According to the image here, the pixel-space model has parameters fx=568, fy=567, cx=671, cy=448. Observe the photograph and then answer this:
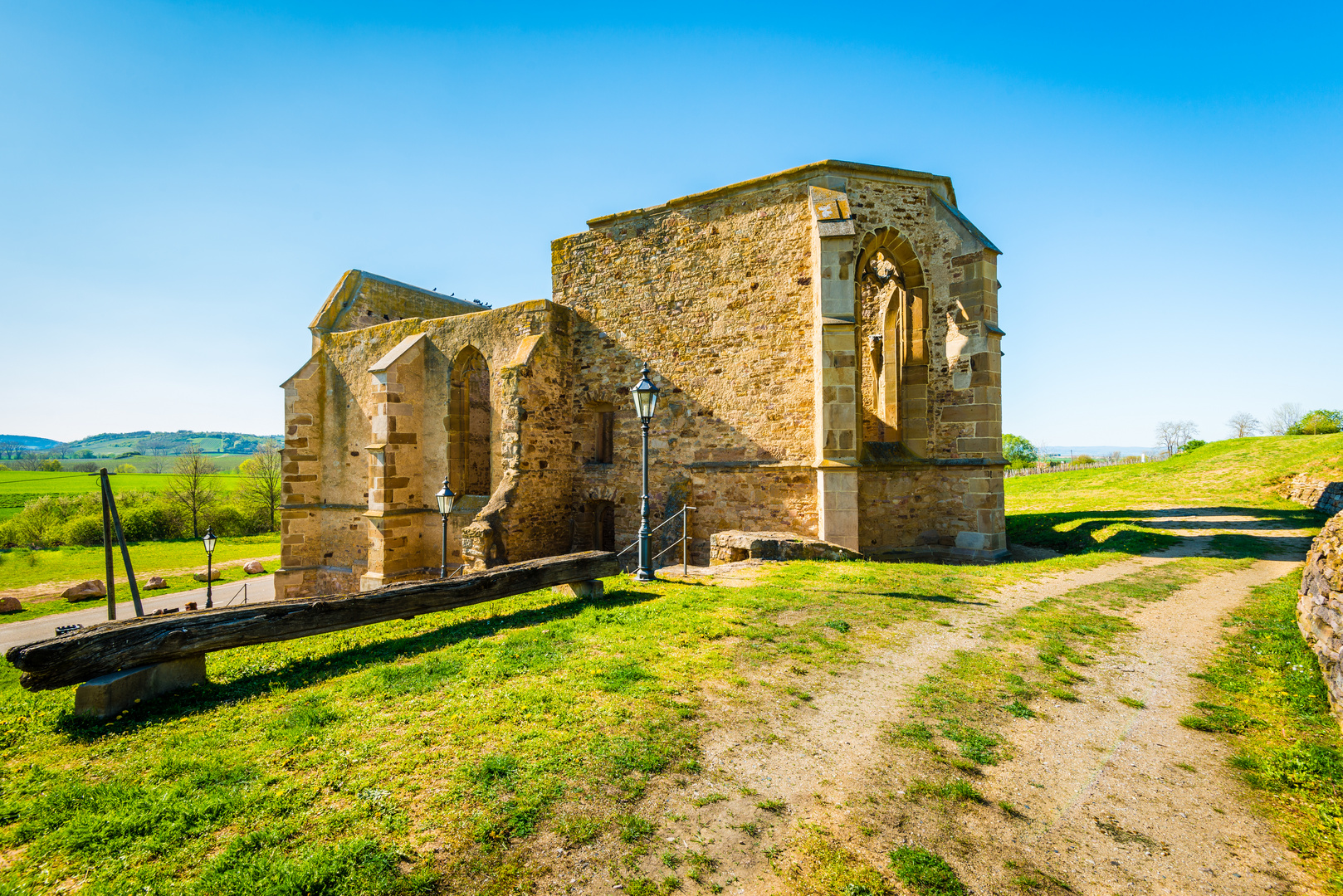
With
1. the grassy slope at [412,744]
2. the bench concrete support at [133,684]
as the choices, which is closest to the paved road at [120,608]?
the bench concrete support at [133,684]

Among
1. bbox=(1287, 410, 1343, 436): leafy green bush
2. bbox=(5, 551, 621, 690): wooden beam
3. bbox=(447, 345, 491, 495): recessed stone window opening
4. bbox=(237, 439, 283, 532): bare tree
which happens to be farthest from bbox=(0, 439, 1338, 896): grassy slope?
bbox=(237, 439, 283, 532): bare tree

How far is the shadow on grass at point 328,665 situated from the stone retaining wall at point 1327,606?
614cm

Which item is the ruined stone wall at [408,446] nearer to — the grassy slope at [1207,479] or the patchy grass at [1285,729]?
the patchy grass at [1285,729]

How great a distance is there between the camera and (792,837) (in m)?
2.94

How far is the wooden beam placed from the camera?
13.1 ft

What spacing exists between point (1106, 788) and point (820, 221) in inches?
400

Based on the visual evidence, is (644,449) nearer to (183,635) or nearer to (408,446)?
(183,635)

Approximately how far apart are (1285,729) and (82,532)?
53.5m

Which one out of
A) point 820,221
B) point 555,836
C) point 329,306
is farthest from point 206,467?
point 555,836

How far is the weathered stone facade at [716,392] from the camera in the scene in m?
11.8

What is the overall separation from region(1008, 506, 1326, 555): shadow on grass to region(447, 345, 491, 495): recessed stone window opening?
14.0 meters

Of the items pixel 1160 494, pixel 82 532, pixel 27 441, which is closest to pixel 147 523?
pixel 82 532

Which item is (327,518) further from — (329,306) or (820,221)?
(820,221)

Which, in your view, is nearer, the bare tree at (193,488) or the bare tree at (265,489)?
the bare tree at (193,488)
